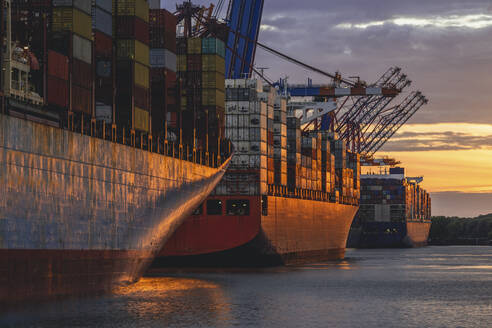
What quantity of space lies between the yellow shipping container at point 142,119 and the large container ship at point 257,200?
32.3 m

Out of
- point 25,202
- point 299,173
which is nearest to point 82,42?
point 25,202

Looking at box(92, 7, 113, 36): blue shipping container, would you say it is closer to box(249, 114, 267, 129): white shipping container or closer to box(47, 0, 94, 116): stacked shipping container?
box(47, 0, 94, 116): stacked shipping container

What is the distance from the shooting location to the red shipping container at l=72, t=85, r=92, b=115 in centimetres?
4619

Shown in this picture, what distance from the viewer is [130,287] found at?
57.3 m

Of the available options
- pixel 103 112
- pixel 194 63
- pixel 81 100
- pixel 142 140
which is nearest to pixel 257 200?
pixel 194 63

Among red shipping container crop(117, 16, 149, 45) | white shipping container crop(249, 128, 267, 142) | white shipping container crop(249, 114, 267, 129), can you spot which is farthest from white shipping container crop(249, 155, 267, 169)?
red shipping container crop(117, 16, 149, 45)

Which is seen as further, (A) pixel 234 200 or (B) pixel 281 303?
(A) pixel 234 200

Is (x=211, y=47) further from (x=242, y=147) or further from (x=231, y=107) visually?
(x=242, y=147)

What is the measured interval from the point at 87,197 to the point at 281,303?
1551 centimetres

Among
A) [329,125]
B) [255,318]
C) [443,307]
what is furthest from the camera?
[329,125]

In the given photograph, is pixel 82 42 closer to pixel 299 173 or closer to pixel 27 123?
pixel 27 123

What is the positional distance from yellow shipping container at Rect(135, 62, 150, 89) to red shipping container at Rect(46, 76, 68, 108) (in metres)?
10.4

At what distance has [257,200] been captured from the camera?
9156 centimetres

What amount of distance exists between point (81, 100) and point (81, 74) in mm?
1415
